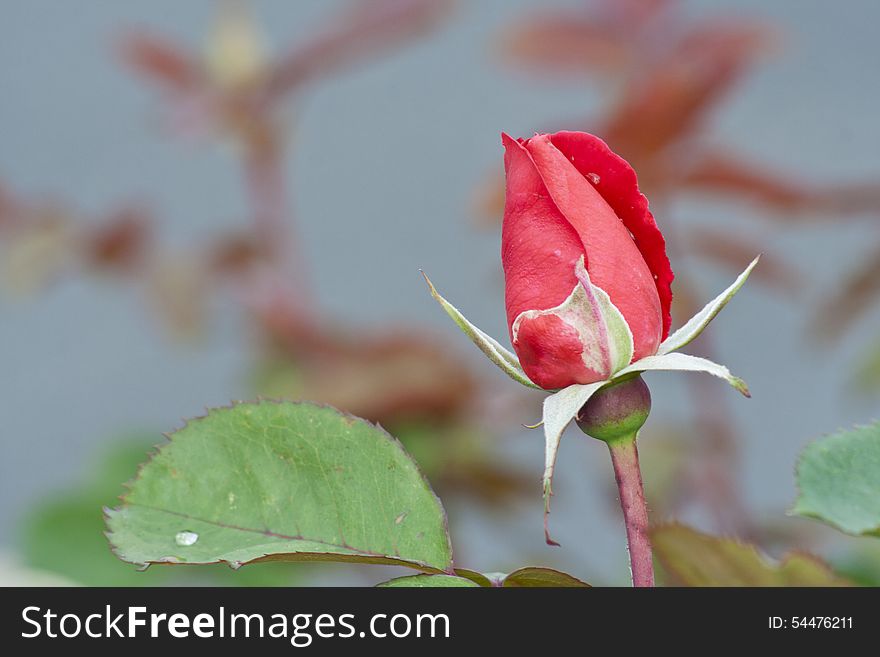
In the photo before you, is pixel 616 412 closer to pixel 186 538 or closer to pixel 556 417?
pixel 556 417

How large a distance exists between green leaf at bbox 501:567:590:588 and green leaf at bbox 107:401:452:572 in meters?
0.02

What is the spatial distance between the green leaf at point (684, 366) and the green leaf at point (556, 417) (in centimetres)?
1

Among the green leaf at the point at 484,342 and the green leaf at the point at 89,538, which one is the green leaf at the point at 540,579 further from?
the green leaf at the point at 89,538

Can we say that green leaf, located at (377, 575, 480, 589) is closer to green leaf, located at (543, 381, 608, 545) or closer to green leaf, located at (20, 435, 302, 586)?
green leaf, located at (543, 381, 608, 545)

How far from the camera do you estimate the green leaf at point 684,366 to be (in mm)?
279

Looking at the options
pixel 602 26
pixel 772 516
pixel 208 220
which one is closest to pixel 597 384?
pixel 772 516

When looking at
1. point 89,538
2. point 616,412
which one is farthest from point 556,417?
point 89,538

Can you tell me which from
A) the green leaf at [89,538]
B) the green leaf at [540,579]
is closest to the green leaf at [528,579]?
the green leaf at [540,579]

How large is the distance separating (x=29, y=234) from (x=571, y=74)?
0.47m

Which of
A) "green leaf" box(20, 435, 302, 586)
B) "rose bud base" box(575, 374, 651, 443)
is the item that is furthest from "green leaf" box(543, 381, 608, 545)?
"green leaf" box(20, 435, 302, 586)

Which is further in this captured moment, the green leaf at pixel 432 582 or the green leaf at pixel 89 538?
the green leaf at pixel 89 538

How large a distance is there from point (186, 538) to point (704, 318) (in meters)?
0.16

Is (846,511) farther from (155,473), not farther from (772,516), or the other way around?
(772,516)

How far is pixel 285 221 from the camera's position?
0.91m
